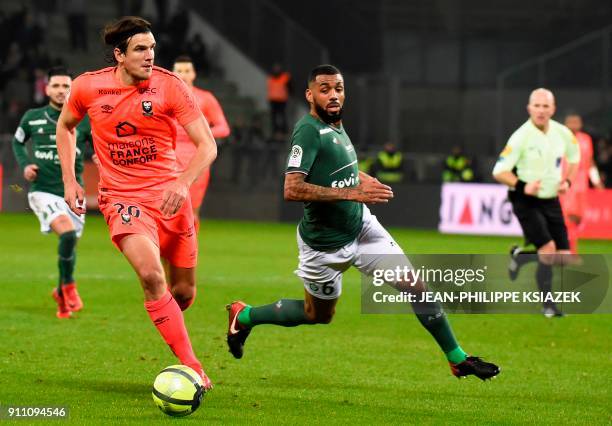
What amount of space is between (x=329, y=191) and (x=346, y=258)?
604mm

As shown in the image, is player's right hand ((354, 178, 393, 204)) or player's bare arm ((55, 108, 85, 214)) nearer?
player's right hand ((354, 178, 393, 204))

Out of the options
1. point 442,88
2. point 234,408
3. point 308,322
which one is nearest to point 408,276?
point 308,322

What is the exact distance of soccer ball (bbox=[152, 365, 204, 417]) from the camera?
7.13 metres

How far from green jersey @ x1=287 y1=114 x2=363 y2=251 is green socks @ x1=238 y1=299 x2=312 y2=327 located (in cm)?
58

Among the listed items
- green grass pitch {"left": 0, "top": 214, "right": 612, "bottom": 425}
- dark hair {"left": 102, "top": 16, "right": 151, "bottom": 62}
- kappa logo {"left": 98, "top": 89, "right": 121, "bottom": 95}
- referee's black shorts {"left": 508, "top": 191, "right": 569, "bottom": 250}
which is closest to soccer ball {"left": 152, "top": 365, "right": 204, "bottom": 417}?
green grass pitch {"left": 0, "top": 214, "right": 612, "bottom": 425}

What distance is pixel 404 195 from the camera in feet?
84.2

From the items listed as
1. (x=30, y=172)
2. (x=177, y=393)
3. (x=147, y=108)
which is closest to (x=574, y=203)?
(x=30, y=172)

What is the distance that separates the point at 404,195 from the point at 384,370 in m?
16.6

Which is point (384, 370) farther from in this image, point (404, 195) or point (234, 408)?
point (404, 195)

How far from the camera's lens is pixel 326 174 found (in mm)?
8008

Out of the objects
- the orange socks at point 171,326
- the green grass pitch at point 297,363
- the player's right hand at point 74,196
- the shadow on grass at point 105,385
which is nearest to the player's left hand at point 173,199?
the orange socks at point 171,326

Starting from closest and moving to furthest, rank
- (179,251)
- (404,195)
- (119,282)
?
(179,251), (119,282), (404,195)

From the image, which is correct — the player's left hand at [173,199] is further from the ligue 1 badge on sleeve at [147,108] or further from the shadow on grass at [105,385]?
the shadow on grass at [105,385]

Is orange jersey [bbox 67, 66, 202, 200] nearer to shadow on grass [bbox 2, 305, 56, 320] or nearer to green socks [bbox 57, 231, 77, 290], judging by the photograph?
green socks [bbox 57, 231, 77, 290]
